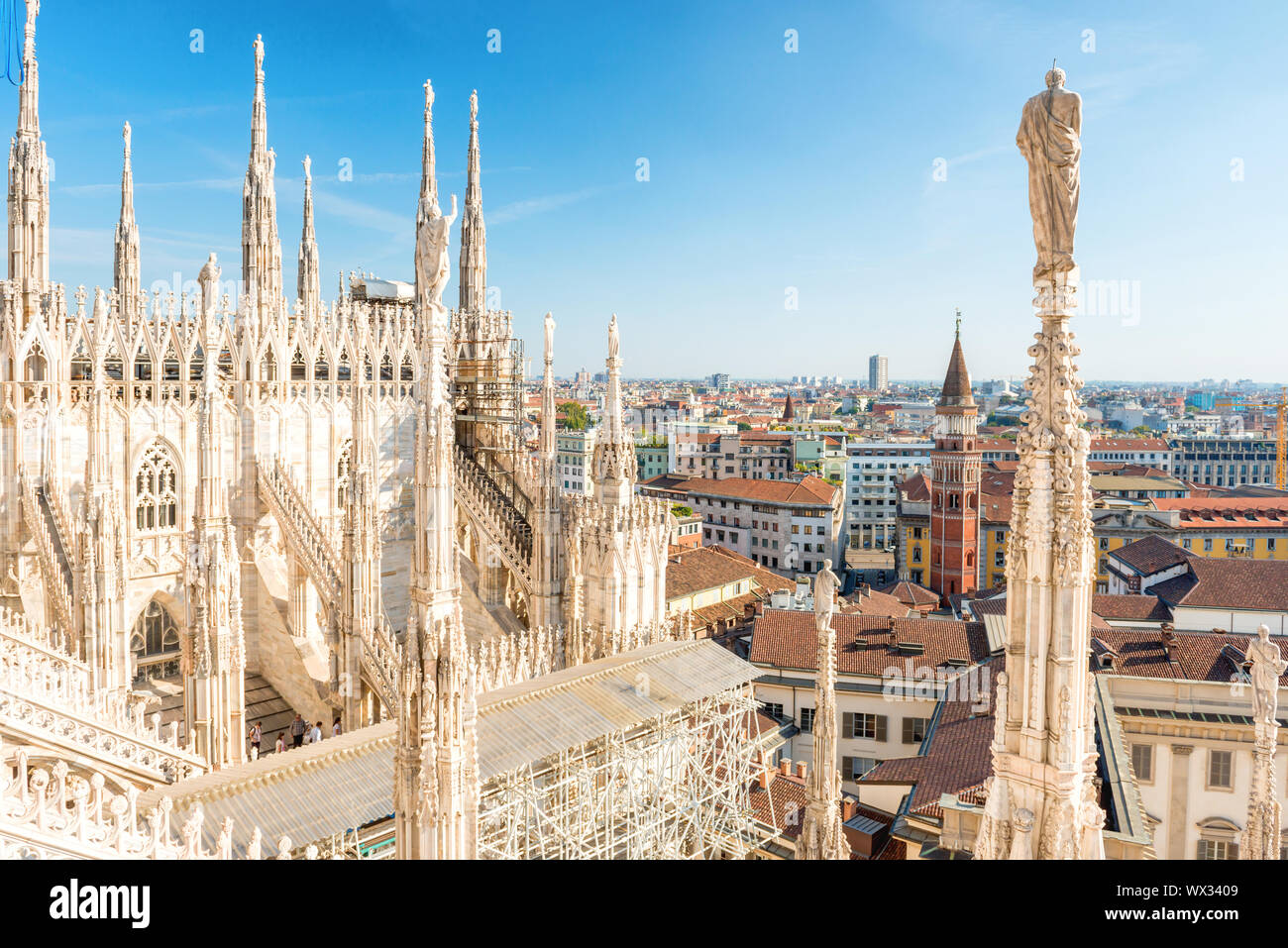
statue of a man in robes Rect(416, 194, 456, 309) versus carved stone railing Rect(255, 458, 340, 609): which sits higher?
statue of a man in robes Rect(416, 194, 456, 309)

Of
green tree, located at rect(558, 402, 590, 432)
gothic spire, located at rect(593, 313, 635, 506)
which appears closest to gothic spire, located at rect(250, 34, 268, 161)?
gothic spire, located at rect(593, 313, 635, 506)

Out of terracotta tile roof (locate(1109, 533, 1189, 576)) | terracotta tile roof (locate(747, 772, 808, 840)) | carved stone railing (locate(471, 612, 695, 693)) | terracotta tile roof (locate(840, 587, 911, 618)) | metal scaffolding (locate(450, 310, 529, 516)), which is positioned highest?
metal scaffolding (locate(450, 310, 529, 516))

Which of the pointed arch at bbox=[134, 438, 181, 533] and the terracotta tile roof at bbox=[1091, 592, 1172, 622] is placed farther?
the terracotta tile roof at bbox=[1091, 592, 1172, 622]

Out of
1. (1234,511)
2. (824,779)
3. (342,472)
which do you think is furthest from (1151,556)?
(824,779)

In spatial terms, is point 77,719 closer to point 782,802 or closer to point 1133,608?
point 782,802

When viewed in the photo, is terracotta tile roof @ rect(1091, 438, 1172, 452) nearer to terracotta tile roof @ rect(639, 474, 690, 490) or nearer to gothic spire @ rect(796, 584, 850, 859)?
terracotta tile roof @ rect(639, 474, 690, 490)
